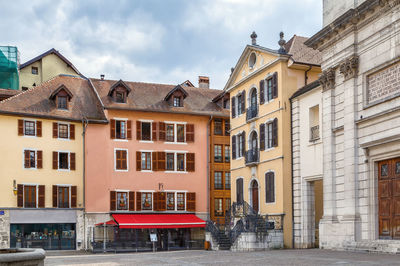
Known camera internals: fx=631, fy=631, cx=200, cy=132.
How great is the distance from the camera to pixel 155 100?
2018 inches

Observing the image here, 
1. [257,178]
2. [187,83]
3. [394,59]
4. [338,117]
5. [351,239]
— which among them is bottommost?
[351,239]

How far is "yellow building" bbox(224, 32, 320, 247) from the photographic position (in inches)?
1356

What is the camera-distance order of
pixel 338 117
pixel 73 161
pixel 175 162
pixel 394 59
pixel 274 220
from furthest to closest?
pixel 175 162, pixel 73 161, pixel 274 220, pixel 338 117, pixel 394 59

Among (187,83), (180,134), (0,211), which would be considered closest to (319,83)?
(180,134)

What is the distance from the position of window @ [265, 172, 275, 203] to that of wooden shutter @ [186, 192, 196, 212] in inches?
577

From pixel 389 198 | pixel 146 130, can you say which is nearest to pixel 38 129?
pixel 146 130

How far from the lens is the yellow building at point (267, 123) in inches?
1356

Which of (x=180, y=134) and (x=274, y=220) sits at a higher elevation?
(x=180, y=134)

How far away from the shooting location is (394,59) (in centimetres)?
2373

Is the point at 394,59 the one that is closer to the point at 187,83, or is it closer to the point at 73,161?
the point at 73,161

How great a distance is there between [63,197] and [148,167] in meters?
6.96

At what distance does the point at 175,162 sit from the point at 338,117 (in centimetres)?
2411

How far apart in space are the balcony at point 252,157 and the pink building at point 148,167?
11.0 meters

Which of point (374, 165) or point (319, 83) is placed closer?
point (374, 165)
